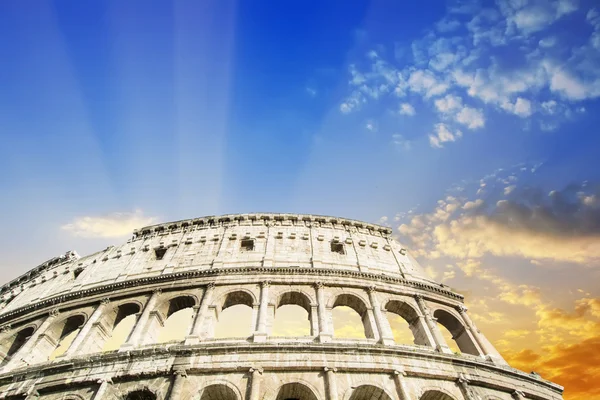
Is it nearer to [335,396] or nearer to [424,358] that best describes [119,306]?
[335,396]

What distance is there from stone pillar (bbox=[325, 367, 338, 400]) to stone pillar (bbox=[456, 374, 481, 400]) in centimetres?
585

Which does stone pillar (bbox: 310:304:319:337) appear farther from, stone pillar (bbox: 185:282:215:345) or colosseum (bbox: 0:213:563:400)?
stone pillar (bbox: 185:282:215:345)

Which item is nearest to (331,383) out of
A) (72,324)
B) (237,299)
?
(237,299)

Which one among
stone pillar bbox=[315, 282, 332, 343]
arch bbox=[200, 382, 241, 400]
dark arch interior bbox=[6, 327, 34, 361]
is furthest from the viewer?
→ dark arch interior bbox=[6, 327, 34, 361]

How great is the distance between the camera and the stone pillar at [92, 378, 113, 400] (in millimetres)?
13246

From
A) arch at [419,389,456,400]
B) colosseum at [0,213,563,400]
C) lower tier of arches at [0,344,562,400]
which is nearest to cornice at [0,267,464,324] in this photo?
colosseum at [0,213,563,400]

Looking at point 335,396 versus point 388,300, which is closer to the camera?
point 335,396

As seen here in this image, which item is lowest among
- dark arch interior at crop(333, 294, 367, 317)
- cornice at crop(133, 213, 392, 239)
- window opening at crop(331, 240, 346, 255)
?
dark arch interior at crop(333, 294, 367, 317)

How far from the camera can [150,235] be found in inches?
989

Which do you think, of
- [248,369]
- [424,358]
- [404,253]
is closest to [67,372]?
[248,369]

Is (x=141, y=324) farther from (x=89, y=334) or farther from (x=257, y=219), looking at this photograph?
(x=257, y=219)

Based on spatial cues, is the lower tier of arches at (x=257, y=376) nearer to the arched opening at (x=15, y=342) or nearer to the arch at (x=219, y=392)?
the arch at (x=219, y=392)

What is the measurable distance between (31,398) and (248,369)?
31.6 feet

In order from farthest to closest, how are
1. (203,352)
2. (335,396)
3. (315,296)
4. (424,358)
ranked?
(315,296) → (424,358) → (203,352) → (335,396)
